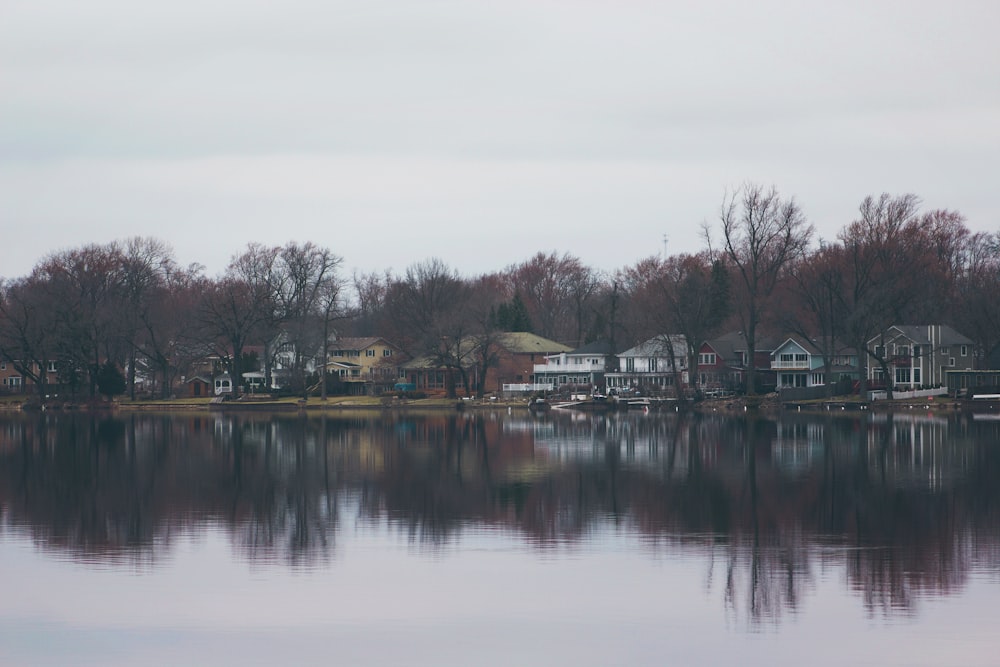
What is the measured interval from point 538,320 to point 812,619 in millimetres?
128748

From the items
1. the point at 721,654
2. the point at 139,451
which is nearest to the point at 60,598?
the point at 721,654

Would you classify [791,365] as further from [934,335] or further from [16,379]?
[16,379]

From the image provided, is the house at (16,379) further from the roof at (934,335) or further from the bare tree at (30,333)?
the roof at (934,335)

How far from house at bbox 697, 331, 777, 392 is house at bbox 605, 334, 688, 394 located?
5.98 ft

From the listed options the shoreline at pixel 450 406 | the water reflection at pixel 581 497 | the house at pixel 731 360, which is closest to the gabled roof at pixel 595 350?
the house at pixel 731 360

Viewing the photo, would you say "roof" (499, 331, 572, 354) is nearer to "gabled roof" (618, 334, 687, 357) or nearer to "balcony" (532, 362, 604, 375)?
"balcony" (532, 362, 604, 375)

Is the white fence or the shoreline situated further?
the white fence

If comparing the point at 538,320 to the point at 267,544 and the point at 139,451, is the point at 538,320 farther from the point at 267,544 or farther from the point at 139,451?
the point at 267,544

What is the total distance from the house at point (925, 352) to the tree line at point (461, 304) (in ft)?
4.27

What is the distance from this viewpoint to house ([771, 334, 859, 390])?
333 feet

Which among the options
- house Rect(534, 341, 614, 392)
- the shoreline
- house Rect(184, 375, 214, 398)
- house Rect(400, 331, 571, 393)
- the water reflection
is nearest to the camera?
the water reflection

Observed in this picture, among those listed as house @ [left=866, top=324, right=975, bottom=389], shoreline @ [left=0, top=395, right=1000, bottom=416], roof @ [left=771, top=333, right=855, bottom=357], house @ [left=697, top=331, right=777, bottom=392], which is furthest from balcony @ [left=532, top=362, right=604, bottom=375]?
house @ [left=866, top=324, right=975, bottom=389]

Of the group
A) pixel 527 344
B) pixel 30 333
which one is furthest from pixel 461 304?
pixel 30 333

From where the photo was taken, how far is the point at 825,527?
2630 cm
